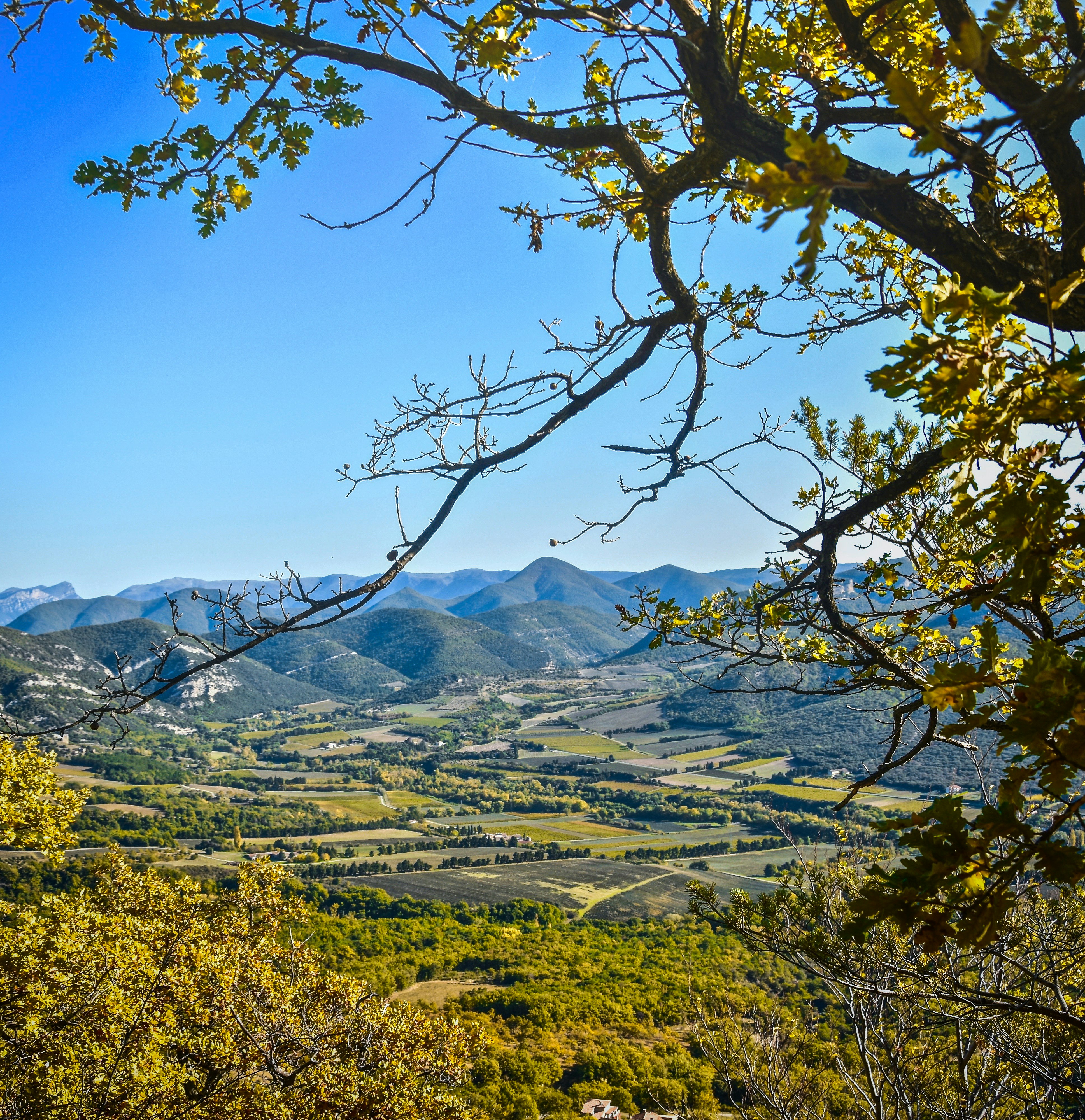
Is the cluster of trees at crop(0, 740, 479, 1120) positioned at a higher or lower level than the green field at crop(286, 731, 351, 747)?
higher

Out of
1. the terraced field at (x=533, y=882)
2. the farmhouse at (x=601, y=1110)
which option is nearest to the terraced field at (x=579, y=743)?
the terraced field at (x=533, y=882)

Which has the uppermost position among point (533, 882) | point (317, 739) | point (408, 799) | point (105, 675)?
point (105, 675)

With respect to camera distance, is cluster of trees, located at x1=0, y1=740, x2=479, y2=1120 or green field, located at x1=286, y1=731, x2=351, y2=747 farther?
green field, located at x1=286, y1=731, x2=351, y2=747

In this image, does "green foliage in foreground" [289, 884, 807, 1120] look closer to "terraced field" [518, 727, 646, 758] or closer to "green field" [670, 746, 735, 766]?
"green field" [670, 746, 735, 766]

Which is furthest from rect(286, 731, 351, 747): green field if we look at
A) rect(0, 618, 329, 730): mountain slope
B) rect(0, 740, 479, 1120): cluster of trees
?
rect(0, 740, 479, 1120): cluster of trees

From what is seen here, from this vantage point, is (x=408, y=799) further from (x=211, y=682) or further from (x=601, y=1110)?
(x=211, y=682)

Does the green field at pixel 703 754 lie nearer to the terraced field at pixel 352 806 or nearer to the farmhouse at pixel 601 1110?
the terraced field at pixel 352 806

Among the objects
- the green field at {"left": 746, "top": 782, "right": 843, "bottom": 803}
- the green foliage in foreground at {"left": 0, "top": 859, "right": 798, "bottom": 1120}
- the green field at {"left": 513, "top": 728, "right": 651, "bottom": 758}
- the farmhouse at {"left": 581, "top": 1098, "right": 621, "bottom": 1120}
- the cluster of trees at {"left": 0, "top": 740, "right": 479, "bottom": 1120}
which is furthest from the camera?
the green field at {"left": 513, "top": 728, "right": 651, "bottom": 758}

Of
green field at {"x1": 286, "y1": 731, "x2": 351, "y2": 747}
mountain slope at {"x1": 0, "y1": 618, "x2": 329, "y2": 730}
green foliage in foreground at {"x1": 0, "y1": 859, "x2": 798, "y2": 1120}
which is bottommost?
green field at {"x1": 286, "y1": 731, "x2": 351, "y2": 747}

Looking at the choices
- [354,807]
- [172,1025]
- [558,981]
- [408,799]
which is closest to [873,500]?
[172,1025]

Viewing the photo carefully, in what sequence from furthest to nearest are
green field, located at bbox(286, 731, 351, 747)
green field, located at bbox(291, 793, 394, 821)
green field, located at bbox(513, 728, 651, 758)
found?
green field, located at bbox(286, 731, 351, 747), green field, located at bbox(513, 728, 651, 758), green field, located at bbox(291, 793, 394, 821)

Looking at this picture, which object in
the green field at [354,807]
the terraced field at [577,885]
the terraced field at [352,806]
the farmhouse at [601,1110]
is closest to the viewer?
the farmhouse at [601,1110]

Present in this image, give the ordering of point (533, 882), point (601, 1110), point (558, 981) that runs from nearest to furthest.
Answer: point (601, 1110) < point (558, 981) < point (533, 882)

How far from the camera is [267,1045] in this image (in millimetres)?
10844
